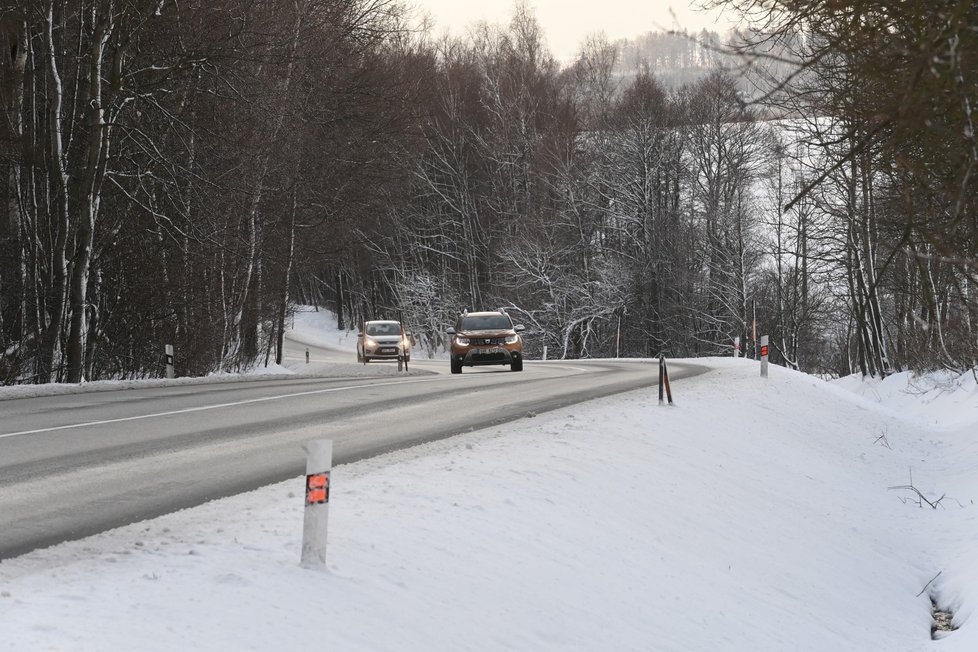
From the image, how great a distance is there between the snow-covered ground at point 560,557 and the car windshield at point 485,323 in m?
11.8

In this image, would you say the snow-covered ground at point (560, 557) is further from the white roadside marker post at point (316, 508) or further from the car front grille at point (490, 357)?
the car front grille at point (490, 357)

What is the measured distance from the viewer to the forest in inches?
299

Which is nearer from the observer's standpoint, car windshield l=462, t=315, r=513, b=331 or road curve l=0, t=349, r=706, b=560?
road curve l=0, t=349, r=706, b=560

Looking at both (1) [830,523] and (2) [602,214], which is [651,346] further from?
(1) [830,523]

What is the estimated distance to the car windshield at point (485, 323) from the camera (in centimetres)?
2773

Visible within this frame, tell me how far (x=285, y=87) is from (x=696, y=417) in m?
19.1

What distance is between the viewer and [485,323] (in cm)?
2792

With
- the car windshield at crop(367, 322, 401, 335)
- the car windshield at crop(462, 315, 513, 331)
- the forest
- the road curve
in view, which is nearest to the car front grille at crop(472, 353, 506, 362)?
the car windshield at crop(462, 315, 513, 331)

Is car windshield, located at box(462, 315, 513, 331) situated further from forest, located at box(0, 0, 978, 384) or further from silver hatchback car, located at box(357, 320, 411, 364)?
silver hatchback car, located at box(357, 320, 411, 364)

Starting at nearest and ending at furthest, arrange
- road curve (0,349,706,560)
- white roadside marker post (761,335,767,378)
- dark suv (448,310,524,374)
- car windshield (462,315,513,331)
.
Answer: road curve (0,349,706,560)
white roadside marker post (761,335,767,378)
dark suv (448,310,524,374)
car windshield (462,315,513,331)

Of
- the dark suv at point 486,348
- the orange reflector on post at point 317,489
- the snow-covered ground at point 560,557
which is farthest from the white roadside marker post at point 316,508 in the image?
the dark suv at point 486,348

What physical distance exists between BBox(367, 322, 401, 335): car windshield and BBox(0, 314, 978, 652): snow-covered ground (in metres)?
21.0

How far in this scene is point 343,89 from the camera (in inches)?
1276

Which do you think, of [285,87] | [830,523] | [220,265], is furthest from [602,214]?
[830,523]
